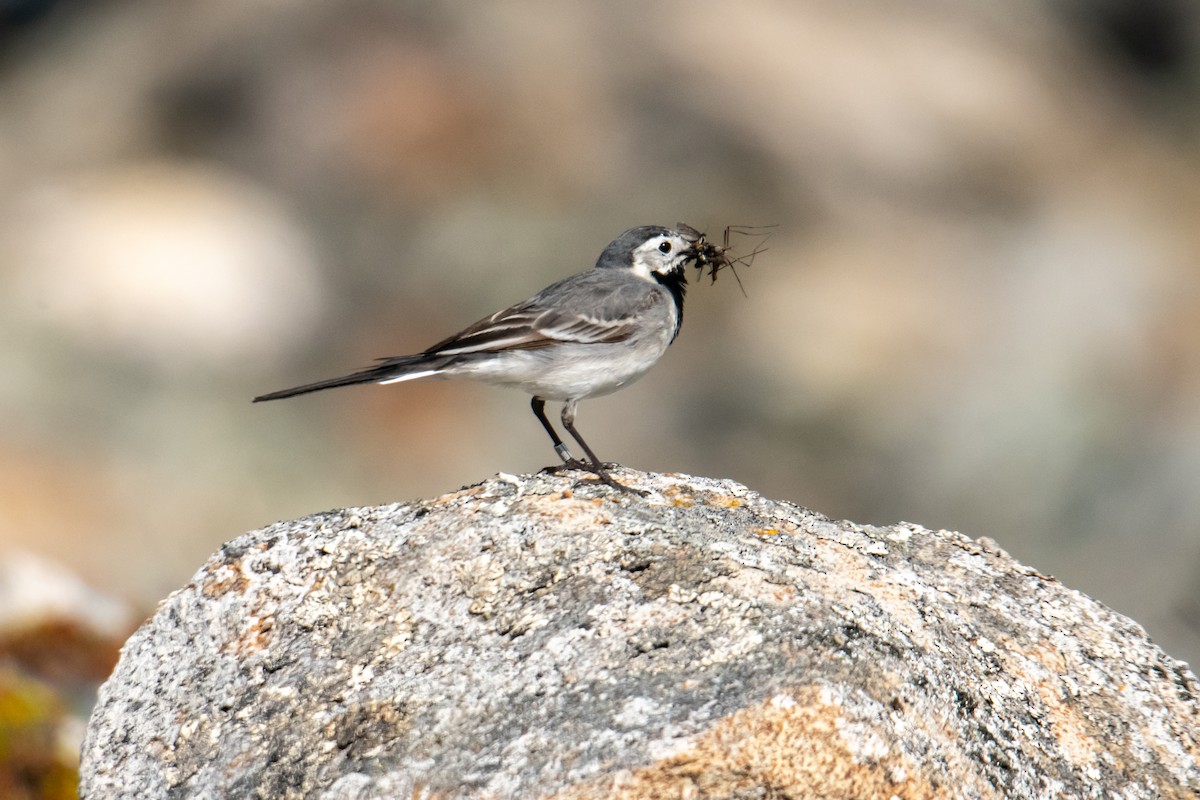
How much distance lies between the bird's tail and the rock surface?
171 cm

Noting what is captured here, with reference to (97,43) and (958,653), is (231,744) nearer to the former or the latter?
(958,653)

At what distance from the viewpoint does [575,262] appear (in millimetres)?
21109

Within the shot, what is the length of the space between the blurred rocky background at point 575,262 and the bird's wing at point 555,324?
9299mm

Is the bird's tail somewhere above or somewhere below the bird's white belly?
below

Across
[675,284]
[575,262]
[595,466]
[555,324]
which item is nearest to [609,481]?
[595,466]

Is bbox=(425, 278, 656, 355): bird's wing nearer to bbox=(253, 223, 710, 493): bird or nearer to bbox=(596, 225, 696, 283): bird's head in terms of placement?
bbox=(253, 223, 710, 493): bird

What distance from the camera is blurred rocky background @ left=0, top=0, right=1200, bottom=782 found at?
19469 mm

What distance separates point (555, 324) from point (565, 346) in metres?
0.17

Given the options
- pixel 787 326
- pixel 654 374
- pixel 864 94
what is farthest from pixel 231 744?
pixel 864 94

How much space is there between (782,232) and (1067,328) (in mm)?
4750

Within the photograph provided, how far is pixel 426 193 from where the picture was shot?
2272 cm

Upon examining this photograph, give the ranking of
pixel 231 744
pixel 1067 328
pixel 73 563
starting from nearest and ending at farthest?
pixel 231 744
pixel 73 563
pixel 1067 328

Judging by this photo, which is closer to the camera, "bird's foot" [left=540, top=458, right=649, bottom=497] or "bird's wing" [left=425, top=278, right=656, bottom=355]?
"bird's foot" [left=540, top=458, right=649, bottom=497]

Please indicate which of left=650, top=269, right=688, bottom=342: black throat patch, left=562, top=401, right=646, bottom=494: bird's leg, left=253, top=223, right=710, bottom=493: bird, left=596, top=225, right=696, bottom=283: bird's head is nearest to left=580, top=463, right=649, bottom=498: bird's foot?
left=562, top=401, right=646, bottom=494: bird's leg
